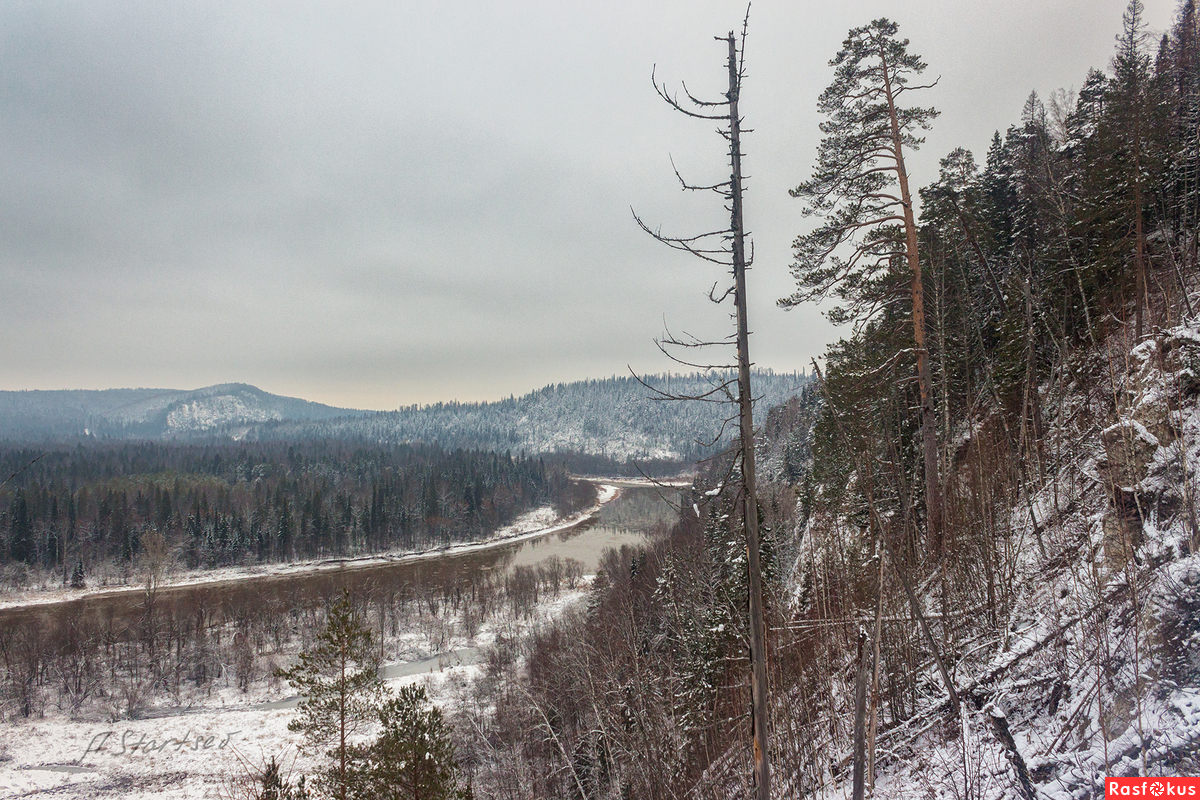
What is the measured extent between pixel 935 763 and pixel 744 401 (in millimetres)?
2805

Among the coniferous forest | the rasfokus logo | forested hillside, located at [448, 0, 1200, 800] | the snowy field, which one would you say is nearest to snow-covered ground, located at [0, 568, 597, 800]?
the snowy field

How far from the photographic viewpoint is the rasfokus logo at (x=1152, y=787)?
2412 millimetres

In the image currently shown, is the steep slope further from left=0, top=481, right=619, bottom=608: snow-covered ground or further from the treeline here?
left=0, top=481, right=619, bottom=608: snow-covered ground

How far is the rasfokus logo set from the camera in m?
2.41

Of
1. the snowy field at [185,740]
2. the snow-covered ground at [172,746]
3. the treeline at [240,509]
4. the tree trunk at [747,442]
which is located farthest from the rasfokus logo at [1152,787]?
the treeline at [240,509]

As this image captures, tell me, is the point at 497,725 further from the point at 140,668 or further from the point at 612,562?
the point at 140,668

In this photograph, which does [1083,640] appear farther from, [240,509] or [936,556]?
[240,509]

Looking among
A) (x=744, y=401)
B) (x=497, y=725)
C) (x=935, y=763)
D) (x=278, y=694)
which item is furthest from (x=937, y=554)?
(x=278, y=694)

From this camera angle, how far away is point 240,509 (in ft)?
269

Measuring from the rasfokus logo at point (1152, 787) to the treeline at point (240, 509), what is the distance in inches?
2905

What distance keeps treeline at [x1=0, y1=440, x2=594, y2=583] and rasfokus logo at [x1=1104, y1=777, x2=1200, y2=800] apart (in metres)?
73.8

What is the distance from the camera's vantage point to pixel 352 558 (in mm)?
75750

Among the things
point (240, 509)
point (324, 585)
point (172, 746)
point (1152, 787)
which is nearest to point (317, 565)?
point (324, 585)

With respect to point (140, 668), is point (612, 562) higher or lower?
higher
